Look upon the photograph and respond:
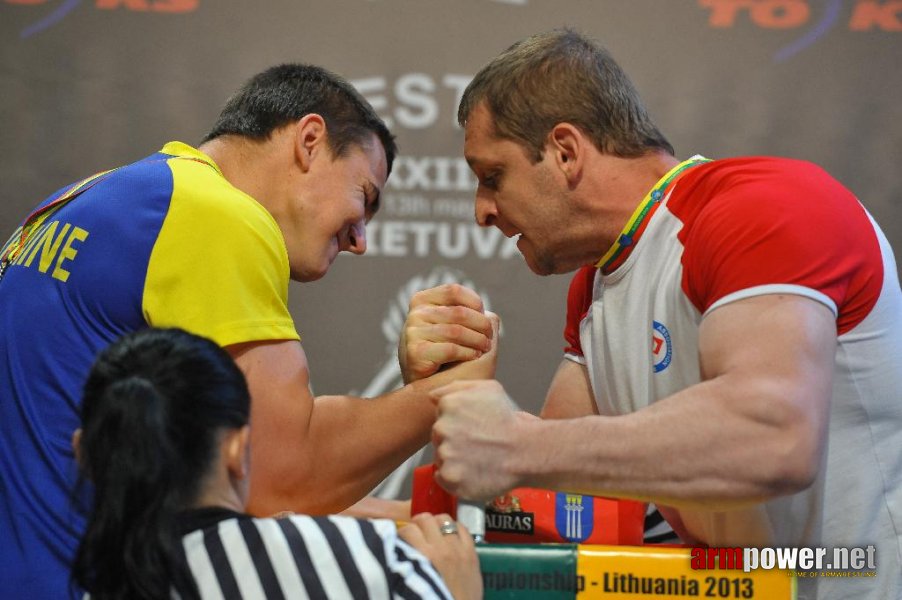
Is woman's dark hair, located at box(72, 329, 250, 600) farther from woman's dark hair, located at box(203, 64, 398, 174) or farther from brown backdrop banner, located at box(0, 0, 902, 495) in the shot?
brown backdrop banner, located at box(0, 0, 902, 495)

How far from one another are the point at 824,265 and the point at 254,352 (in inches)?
29.8

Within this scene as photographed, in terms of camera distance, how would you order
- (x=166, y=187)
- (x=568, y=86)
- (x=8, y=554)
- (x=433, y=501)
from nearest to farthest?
(x=8, y=554)
(x=166, y=187)
(x=433, y=501)
(x=568, y=86)

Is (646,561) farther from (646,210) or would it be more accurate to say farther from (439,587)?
(646,210)

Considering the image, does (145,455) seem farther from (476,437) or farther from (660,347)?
(660,347)

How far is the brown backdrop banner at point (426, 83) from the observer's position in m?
2.83

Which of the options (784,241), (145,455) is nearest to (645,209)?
(784,241)

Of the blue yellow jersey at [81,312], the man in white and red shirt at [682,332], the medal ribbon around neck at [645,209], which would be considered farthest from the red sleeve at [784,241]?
the blue yellow jersey at [81,312]

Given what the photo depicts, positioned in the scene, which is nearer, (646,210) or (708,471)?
(708,471)

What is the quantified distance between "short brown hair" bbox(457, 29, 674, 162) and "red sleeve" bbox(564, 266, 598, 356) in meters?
0.27

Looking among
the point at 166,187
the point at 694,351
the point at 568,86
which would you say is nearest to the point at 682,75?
the point at 568,86

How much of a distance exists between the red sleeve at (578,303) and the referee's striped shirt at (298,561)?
2.60ft

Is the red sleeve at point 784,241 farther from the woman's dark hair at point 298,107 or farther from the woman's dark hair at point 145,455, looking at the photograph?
the woman's dark hair at point 298,107

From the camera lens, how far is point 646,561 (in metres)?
1.14

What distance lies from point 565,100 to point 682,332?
46 centimetres
